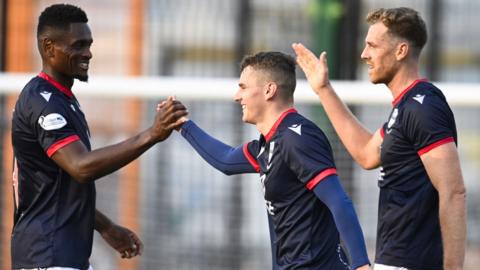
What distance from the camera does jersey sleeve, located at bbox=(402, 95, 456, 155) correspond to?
605 cm

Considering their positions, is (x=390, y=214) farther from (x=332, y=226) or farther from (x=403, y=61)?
(x=403, y=61)

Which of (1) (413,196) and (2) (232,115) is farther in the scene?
(2) (232,115)

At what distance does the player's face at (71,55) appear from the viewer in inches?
258

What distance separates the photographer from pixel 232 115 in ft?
34.3

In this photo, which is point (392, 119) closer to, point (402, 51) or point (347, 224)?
point (402, 51)

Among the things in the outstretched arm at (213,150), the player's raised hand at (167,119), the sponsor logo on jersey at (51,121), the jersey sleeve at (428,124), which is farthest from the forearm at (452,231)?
the sponsor logo on jersey at (51,121)

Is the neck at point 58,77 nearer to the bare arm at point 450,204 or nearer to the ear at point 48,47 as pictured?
the ear at point 48,47

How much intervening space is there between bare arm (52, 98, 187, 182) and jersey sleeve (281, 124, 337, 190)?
24.7 inches

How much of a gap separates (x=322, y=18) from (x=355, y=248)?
16.2 ft

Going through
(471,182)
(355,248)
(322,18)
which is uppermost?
(322,18)

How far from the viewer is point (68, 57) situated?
6551 mm

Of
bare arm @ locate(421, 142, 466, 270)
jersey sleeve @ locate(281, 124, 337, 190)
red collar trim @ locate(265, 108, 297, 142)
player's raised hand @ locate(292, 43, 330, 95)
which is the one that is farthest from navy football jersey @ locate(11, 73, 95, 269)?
bare arm @ locate(421, 142, 466, 270)

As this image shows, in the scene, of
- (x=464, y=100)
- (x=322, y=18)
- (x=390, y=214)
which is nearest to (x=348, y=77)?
(x=322, y=18)

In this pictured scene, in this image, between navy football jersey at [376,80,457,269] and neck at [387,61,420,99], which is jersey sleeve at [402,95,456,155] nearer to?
navy football jersey at [376,80,457,269]
